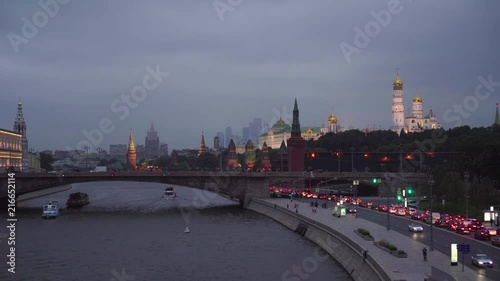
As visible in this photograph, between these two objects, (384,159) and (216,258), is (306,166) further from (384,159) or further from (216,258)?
(216,258)

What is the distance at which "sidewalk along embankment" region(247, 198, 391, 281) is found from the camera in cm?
3997

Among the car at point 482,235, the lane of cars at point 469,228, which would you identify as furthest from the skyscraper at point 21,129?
the car at point 482,235

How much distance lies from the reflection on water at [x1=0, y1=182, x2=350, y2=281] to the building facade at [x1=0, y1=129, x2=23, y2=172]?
79.3 m

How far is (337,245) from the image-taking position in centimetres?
5228

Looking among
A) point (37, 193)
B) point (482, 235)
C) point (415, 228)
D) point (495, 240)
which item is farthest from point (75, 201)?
point (495, 240)

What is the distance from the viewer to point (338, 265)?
49219 mm

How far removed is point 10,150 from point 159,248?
122699 mm

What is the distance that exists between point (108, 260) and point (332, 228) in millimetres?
20131

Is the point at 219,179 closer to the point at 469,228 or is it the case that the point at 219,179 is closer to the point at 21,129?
the point at 469,228

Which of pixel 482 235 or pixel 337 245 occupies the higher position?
pixel 482 235

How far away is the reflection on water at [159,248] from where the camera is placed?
1849 inches

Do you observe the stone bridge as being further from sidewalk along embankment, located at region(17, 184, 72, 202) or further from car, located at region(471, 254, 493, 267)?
car, located at region(471, 254, 493, 267)

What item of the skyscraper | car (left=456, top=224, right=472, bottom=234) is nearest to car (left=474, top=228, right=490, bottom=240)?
car (left=456, top=224, right=472, bottom=234)

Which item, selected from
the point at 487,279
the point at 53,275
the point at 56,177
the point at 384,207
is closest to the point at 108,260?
the point at 53,275
